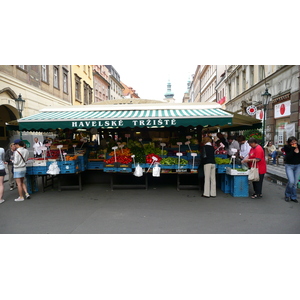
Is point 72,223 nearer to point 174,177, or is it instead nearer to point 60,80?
point 174,177

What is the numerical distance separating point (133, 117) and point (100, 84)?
126 ft

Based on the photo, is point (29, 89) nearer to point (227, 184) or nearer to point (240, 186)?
point (227, 184)

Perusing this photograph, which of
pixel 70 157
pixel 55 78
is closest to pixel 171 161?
pixel 70 157

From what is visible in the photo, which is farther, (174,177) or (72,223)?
(174,177)

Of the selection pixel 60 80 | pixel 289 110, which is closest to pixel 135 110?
pixel 289 110

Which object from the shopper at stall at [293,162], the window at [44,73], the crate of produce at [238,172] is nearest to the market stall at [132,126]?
the crate of produce at [238,172]

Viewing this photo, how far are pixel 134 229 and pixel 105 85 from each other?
147 feet

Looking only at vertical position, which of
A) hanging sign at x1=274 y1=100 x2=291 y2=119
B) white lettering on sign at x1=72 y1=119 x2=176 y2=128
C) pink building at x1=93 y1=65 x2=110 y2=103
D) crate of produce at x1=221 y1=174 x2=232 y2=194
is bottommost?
crate of produce at x1=221 y1=174 x2=232 y2=194

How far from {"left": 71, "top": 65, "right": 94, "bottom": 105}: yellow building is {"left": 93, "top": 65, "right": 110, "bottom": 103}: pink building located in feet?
8.55

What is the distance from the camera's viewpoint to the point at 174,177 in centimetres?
976

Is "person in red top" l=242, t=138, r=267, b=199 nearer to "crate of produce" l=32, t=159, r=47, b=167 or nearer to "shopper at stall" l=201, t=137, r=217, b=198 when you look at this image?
"shopper at stall" l=201, t=137, r=217, b=198

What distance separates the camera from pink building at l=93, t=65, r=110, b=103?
40.0 metres

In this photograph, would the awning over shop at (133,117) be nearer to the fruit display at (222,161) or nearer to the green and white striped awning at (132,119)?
the green and white striped awning at (132,119)

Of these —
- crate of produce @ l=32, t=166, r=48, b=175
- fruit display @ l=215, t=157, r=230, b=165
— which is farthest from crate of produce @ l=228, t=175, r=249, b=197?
crate of produce @ l=32, t=166, r=48, b=175
